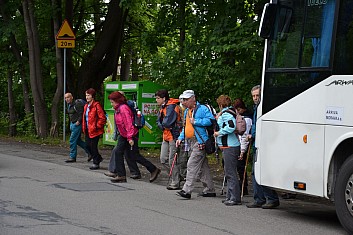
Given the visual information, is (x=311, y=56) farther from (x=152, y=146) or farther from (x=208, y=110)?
(x=152, y=146)

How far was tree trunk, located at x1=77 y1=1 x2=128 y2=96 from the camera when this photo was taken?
28078mm

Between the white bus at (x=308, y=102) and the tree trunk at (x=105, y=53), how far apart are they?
17190 mm

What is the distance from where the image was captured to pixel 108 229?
9.46 metres

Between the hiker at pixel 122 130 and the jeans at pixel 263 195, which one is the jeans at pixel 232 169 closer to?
the jeans at pixel 263 195

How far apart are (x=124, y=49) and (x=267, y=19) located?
23685 millimetres

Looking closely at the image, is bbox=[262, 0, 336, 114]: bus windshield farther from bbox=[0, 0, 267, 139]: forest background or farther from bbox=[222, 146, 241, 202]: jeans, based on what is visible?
bbox=[0, 0, 267, 139]: forest background

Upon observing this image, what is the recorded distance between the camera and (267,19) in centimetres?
1105

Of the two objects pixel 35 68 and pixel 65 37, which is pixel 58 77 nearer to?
pixel 35 68

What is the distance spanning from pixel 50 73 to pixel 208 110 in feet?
65.3

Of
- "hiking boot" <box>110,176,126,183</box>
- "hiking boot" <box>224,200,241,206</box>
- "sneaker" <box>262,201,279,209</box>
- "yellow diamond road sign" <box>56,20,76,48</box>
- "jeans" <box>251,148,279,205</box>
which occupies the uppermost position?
"yellow diamond road sign" <box>56,20,76,48</box>

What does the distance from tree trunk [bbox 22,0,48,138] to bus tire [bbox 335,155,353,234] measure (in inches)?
751

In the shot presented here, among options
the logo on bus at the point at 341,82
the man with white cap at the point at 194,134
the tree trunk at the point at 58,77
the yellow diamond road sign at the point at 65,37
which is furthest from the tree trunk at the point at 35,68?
the logo on bus at the point at 341,82

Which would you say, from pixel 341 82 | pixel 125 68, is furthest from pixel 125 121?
pixel 125 68

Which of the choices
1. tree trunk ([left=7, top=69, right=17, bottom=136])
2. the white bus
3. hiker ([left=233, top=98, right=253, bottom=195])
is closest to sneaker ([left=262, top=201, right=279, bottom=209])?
the white bus
